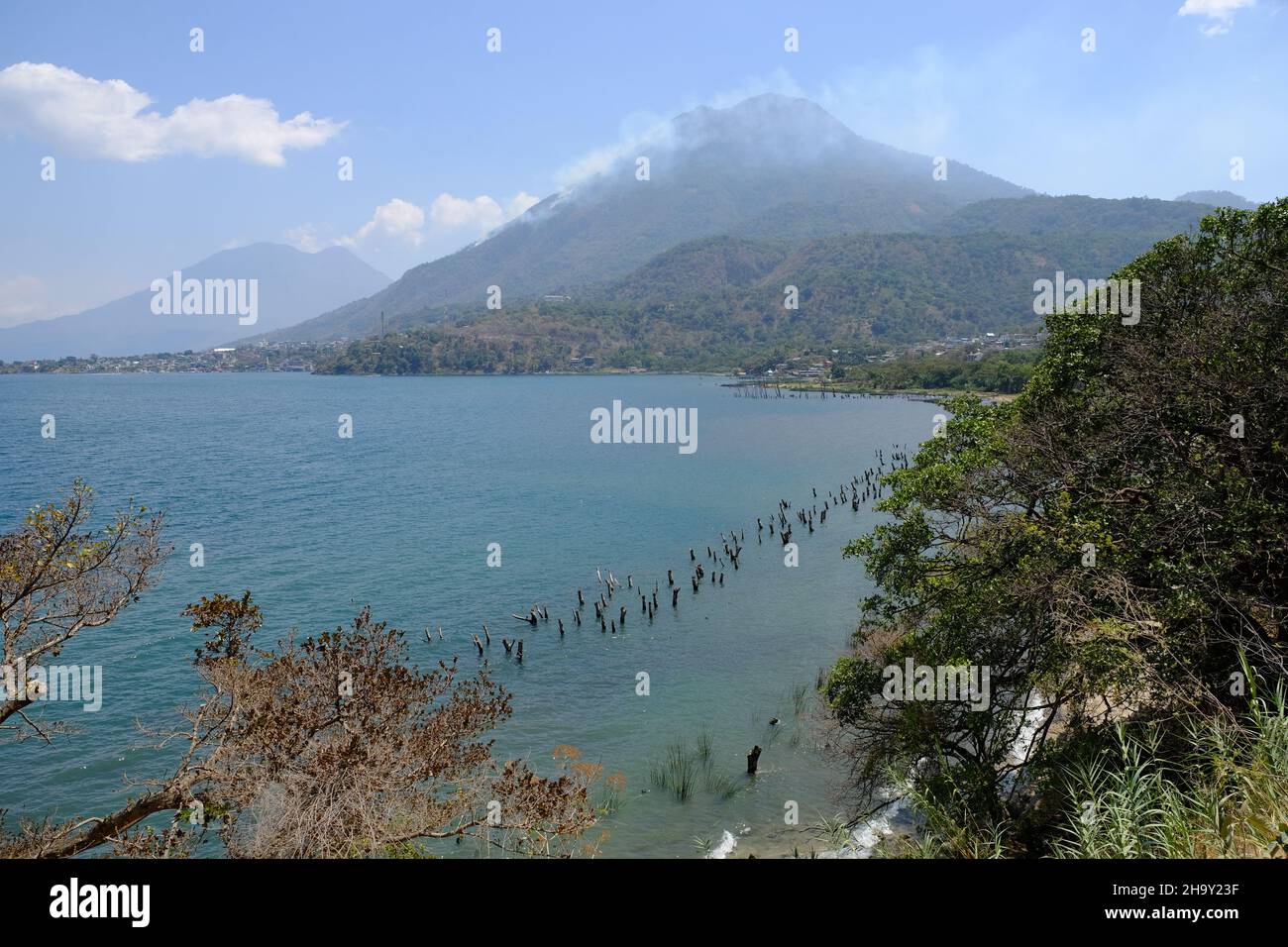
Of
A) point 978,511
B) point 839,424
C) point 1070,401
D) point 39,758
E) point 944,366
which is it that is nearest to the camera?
point 978,511

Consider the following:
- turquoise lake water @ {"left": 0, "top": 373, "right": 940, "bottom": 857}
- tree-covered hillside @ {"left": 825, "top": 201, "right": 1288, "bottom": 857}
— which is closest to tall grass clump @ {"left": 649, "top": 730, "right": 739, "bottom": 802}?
turquoise lake water @ {"left": 0, "top": 373, "right": 940, "bottom": 857}

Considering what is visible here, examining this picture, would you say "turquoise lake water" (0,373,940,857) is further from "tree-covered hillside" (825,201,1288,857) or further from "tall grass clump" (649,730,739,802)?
"tree-covered hillside" (825,201,1288,857)

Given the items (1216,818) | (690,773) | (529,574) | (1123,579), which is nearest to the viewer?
(1216,818)

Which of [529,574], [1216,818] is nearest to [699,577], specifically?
[529,574]

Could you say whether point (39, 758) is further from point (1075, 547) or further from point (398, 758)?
point (1075, 547)

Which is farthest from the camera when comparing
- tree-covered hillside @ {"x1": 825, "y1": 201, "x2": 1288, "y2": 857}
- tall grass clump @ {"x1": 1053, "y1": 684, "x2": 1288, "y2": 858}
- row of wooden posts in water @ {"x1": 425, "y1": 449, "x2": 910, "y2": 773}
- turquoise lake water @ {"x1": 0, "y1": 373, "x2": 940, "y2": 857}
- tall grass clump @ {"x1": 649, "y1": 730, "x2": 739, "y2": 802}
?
row of wooden posts in water @ {"x1": 425, "y1": 449, "x2": 910, "y2": 773}

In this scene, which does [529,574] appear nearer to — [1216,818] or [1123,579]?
[1123,579]
